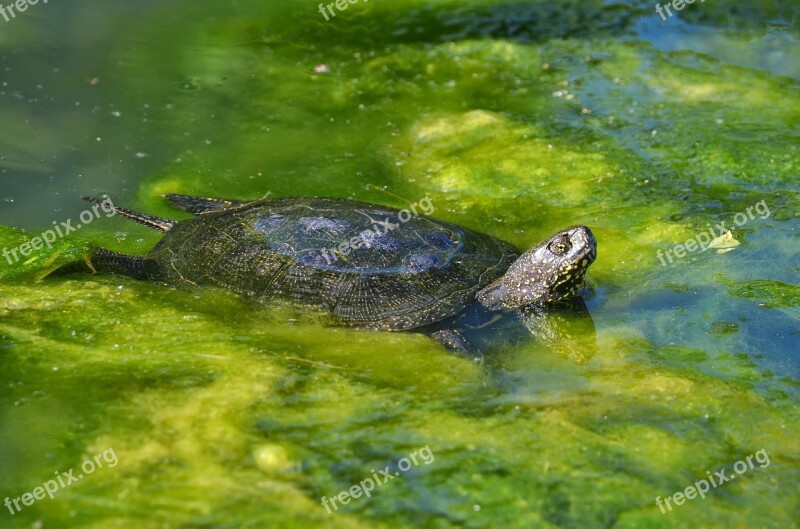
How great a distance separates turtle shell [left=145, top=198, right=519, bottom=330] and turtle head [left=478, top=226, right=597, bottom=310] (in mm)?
92

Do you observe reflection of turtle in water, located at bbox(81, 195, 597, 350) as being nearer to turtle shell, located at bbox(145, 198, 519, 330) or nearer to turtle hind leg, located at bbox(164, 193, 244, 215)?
turtle shell, located at bbox(145, 198, 519, 330)

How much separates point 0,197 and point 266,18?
3.28m

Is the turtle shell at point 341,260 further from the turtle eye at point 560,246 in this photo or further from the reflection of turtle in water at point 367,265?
the turtle eye at point 560,246

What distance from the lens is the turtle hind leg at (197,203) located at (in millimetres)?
5102

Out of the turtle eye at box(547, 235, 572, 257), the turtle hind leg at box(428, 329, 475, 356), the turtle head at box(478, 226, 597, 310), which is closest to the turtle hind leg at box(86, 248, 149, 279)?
the turtle hind leg at box(428, 329, 475, 356)

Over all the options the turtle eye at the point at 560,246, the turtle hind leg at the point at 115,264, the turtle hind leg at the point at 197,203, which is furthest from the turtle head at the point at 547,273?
the turtle hind leg at the point at 115,264

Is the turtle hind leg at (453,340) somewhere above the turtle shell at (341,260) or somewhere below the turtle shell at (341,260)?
below

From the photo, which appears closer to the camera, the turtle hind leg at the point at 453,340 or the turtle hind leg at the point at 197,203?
the turtle hind leg at the point at 453,340

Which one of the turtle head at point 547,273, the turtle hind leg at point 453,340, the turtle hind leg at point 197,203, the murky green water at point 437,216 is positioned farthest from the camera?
the turtle hind leg at point 197,203

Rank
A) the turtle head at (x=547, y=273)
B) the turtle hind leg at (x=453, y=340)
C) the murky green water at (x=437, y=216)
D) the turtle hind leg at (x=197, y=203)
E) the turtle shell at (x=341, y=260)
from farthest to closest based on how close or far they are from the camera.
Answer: the turtle hind leg at (x=197, y=203) → the turtle head at (x=547, y=273) → the turtle shell at (x=341, y=260) → the turtle hind leg at (x=453, y=340) → the murky green water at (x=437, y=216)

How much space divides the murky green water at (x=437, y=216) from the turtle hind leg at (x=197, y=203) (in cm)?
9

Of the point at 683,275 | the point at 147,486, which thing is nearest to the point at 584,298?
→ the point at 683,275

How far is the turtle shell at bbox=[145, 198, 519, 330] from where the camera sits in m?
4.21

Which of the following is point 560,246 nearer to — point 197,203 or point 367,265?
point 367,265
